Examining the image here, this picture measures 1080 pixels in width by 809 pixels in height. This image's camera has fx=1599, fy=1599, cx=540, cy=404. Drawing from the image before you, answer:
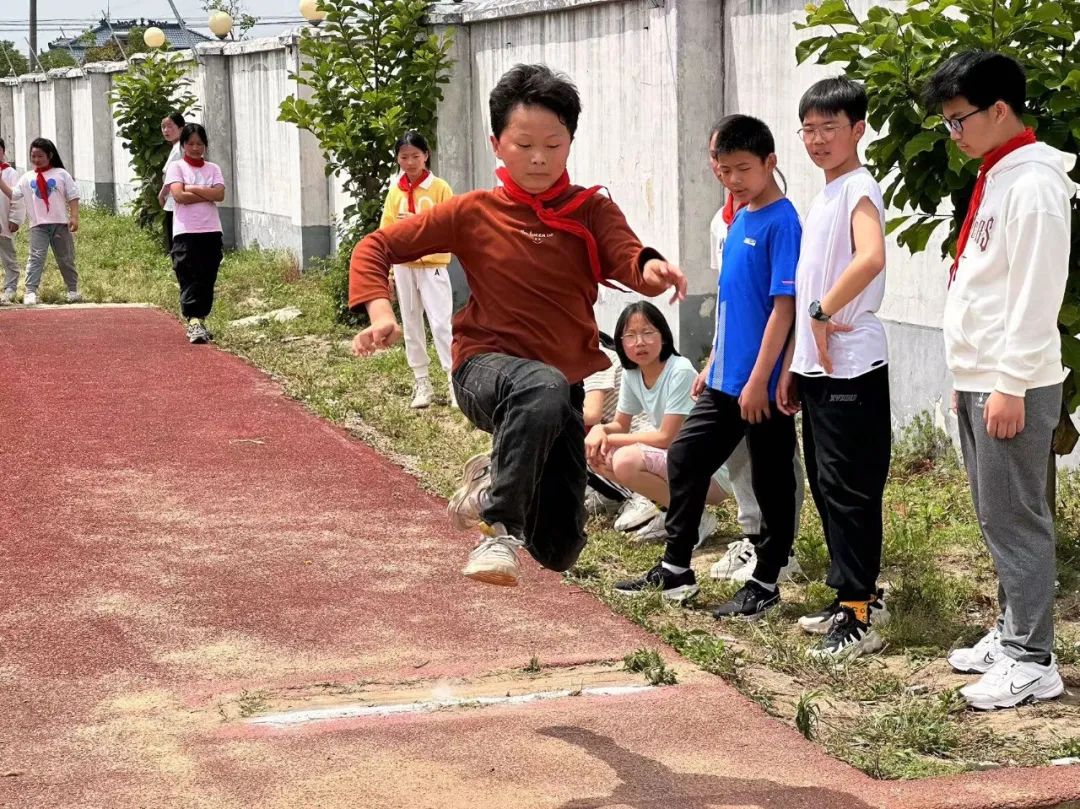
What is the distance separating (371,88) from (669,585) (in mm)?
9201

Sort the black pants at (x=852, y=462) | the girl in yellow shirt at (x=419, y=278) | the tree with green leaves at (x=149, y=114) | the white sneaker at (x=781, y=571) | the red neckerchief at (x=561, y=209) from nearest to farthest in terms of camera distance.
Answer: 1. the red neckerchief at (x=561, y=209)
2. the black pants at (x=852, y=462)
3. the white sneaker at (x=781, y=571)
4. the girl in yellow shirt at (x=419, y=278)
5. the tree with green leaves at (x=149, y=114)

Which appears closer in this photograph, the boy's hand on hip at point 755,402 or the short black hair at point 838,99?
the short black hair at point 838,99

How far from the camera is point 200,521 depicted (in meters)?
8.18

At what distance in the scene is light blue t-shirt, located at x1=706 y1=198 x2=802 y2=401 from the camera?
618 centimetres

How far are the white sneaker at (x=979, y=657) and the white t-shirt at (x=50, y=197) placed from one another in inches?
538

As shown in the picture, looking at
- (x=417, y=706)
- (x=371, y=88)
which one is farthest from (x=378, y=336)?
(x=371, y=88)

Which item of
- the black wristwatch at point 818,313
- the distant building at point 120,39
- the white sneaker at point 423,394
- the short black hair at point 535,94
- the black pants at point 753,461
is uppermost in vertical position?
the distant building at point 120,39

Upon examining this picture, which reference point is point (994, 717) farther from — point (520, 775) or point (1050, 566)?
point (520, 775)

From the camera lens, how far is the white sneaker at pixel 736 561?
7043mm

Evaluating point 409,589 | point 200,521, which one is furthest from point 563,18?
point 409,589

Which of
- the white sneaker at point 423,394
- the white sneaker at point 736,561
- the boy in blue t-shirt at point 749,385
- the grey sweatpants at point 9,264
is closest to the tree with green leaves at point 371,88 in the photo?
the white sneaker at point 423,394

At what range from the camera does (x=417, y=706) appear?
5340 millimetres

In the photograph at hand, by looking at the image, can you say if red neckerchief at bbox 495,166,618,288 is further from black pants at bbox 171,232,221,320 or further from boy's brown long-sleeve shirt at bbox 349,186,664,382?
black pants at bbox 171,232,221,320

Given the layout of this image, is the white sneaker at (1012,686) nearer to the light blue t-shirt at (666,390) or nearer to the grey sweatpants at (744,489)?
the grey sweatpants at (744,489)
